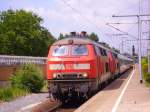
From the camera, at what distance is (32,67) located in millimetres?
27594

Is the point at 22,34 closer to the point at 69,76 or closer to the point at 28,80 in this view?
the point at 28,80

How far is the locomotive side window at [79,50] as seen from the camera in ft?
73.8

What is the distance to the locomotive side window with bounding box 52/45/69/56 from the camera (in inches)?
884

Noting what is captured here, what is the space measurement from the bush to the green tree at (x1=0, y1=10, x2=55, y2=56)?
51.3m

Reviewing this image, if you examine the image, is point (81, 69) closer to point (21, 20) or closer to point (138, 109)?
point (138, 109)

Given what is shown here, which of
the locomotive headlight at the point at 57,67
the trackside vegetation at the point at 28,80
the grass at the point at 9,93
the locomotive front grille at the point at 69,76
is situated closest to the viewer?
the locomotive front grille at the point at 69,76

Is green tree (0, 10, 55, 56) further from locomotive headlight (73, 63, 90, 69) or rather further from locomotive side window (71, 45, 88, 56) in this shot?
locomotive headlight (73, 63, 90, 69)

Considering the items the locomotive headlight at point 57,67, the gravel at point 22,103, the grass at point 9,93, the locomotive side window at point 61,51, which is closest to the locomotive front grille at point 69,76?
the locomotive headlight at point 57,67

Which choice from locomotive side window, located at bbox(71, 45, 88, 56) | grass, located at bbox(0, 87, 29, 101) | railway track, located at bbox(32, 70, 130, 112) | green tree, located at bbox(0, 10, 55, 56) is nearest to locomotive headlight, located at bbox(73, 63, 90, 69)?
locomotive side window, located at bbox(71, 45, 88, 56)

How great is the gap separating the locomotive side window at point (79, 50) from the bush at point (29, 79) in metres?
5.14

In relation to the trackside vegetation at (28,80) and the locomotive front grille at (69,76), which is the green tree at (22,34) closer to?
the trackside vegetation at (28,80)

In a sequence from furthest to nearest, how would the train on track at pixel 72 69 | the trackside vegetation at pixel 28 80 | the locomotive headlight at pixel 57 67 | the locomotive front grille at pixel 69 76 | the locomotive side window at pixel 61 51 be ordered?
the trackside vegetation at pixel 28 80, the locomotive side window at pixel 61 51, the locomotive headlight at pixel 57 67, the locomotive front grille at pixel 69 76, the train on track at pixel 72 69

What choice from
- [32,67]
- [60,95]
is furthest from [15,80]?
[60,95]

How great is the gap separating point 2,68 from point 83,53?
9.35 metres
